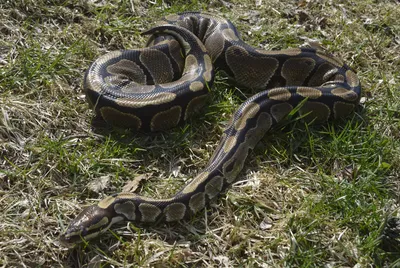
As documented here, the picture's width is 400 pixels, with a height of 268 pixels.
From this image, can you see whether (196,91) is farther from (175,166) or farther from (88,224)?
(88,224)

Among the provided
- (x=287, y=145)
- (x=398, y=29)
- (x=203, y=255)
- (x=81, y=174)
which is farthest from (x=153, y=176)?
(x=398, y=29)

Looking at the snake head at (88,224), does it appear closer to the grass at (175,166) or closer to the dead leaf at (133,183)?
the grass at (175,166)

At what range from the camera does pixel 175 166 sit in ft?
21.0

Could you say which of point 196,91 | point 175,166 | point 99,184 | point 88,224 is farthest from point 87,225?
point 196,91

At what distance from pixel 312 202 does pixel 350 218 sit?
463 mm

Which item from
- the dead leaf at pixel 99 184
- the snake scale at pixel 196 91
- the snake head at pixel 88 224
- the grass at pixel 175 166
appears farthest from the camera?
the dead leaf at pixel 99 184

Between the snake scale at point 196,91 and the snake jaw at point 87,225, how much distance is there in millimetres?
10

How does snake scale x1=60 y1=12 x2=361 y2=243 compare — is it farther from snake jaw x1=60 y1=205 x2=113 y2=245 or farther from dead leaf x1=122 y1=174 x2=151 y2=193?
dead leaf x1=122 y1=174 x2=151 y2=193

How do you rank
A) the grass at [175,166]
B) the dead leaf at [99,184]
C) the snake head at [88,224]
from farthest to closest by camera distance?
the dead leaf at [99,184] → the grass at [175,166] → the snake head at [88,224]

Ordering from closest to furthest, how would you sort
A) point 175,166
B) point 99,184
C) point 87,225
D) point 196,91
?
point 87,225 → point 99,184 → point 175,166 → point 196,91

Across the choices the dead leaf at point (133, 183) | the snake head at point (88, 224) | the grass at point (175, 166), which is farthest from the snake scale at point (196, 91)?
the dead leaf at point (133, 183)

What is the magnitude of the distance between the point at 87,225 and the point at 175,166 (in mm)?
1590

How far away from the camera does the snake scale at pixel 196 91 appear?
18.3 feet

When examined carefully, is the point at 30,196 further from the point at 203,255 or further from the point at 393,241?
the point at 393,241
